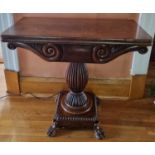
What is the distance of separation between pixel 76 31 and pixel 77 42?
0.14 meters

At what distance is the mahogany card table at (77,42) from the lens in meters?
1.09

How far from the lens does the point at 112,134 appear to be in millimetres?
1482

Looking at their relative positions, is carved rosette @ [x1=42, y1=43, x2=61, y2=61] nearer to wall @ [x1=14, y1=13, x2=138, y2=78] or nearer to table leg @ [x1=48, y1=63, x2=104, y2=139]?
table leg @ [x1=48, y1=63, x2=104, y2=139]

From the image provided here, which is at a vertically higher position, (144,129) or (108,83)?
(108,83)

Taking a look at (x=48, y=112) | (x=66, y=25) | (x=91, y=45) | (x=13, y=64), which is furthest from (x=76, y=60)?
(x=13, y=64)

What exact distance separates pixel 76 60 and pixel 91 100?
22.5 inches

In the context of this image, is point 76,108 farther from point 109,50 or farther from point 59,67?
point 109,50

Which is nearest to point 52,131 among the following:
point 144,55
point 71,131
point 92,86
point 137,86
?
point 71,131

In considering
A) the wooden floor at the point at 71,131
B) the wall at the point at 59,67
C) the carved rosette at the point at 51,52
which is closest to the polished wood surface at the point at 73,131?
the wooden floor at the point at 71,131

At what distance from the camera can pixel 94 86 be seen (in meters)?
1.82

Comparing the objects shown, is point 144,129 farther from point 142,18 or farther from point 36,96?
point 36,96

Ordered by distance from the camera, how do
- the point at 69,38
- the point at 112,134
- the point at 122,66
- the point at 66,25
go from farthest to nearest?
1. the point at 122,66
2. the point at 112,134
3. the point at 66,25
4. the point at 69,38

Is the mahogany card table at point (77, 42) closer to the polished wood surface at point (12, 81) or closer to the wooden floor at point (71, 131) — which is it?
the wooden floor at point (71, 131)

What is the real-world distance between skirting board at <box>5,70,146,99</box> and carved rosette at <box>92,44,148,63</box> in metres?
0.68
